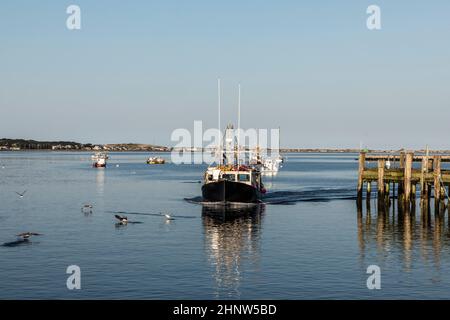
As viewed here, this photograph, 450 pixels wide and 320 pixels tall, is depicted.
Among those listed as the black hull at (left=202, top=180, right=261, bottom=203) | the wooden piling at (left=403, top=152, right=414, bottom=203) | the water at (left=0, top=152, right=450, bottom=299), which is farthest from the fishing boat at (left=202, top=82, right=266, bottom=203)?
the wooden piling at (left=403, top=152, right=414, bottom=203)

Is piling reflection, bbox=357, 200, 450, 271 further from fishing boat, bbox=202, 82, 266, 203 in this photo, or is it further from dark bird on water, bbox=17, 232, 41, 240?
dark bird on water, bbox=17, 232, 41, 240

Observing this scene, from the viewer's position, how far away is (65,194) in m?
92.7

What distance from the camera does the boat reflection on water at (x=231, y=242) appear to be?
34.9m

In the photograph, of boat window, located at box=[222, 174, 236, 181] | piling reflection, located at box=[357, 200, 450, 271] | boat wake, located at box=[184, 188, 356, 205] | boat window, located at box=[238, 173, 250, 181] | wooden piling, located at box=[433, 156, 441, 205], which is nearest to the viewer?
piling reflection, located at box=[357, 200, 450, 271]

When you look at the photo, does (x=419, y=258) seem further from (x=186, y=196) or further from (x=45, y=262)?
(x=186, y=196)

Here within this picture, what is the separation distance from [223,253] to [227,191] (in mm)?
29496


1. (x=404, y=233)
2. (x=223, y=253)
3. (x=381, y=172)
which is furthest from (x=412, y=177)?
(x=223, y=253)

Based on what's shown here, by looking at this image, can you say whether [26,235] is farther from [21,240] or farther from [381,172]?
[381,172]

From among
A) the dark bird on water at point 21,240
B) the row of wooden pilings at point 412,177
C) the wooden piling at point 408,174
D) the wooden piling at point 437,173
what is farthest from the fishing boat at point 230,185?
the dark bird on water at point 21,240

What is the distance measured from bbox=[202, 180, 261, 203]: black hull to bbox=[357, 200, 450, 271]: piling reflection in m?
12.4

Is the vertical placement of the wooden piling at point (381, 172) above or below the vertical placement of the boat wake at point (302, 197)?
above

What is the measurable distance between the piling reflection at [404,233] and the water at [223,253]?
89mm

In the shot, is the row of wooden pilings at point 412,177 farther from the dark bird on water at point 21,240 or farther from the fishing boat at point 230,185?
the dark bird on water at point 21,240

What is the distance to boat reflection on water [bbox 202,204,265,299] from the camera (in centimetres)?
3494
